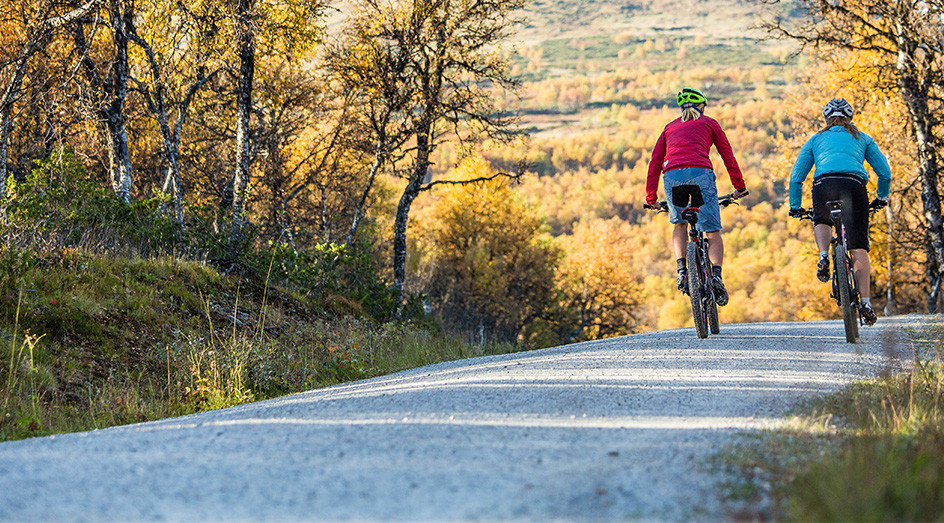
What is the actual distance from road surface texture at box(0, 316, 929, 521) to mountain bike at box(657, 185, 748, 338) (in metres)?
1.89

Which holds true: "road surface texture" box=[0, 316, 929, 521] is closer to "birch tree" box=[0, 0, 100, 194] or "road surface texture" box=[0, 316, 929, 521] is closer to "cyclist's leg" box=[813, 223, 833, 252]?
"cyclist's leg" box=[813, 223, 833, 252]

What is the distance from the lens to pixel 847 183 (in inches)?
294

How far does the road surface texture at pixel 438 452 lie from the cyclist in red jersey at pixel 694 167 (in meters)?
2.23

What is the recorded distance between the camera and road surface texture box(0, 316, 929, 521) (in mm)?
2588

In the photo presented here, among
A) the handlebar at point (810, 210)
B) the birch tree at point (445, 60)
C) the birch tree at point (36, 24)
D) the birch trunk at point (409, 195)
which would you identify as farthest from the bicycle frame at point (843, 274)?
the birch trunk at point (409, 195)

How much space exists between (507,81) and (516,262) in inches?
740

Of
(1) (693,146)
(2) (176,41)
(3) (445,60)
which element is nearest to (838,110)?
(1) (693,146)

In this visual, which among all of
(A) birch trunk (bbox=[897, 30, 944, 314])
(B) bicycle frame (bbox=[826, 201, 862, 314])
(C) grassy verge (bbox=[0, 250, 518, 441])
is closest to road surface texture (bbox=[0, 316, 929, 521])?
(C) grassy verge (bbox=[0, 250, 518, 441])

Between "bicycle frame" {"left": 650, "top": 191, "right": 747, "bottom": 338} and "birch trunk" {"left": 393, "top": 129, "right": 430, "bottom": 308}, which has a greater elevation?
"birch trunk" {"left": 393, "top": 129, "right": 430, "bottom": 308}

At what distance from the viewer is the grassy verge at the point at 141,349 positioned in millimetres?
5934

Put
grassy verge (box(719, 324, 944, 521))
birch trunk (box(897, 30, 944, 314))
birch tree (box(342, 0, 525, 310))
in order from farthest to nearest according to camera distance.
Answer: birch tree (box(342, 0, 525, 310)) → birch trunk (box(897, 30, 944, 314)) → grassy verge (box(719, 324, 944, 521))

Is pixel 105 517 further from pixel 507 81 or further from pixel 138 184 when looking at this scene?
pixel 138 184

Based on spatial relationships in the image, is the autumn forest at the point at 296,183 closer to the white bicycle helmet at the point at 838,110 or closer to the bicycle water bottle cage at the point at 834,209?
the bicycle water bottle cage at the point at 834,209

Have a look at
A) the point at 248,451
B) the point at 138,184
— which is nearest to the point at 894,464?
the point at 248,451
